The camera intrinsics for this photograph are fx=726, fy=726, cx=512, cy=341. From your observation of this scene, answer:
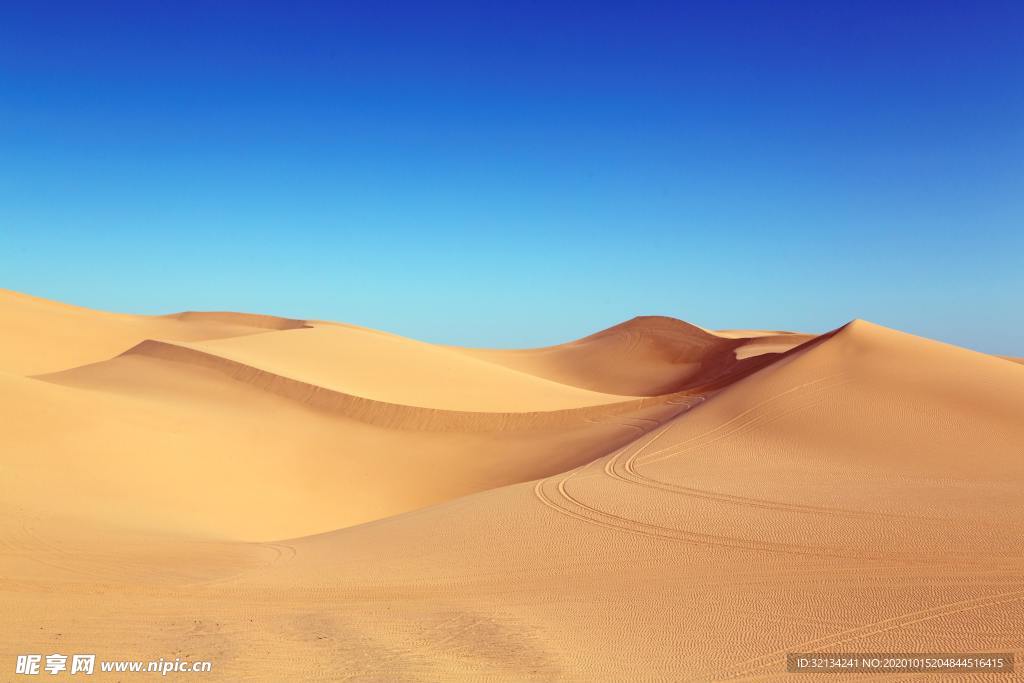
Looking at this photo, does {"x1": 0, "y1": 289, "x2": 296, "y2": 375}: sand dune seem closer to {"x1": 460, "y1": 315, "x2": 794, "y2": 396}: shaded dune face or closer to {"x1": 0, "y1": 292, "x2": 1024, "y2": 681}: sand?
{"x1": 0, "y1": 292, "x2": 1024, "y2": 681}: sand

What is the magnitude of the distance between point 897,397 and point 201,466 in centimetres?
1570

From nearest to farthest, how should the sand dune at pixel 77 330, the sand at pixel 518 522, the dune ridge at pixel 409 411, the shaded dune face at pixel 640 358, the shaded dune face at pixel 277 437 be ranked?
the sand at pixel 518 522 < the shaded dune face at pixel 277 437 < the dune ridge at pixel 409 411 < the sand dune at pixel 77 330 < the shaded dune face at pixel 640 358

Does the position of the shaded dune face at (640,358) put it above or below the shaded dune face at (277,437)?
above

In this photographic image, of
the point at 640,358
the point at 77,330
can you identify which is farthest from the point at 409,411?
the point at 77,330

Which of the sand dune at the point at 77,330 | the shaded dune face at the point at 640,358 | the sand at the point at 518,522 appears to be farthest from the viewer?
the shaded dune face at the point at 640,358

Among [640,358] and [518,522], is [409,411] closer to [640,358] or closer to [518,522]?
[518,522]

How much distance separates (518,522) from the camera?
1062 cm

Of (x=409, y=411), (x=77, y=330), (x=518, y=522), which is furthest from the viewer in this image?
(x=77, y=330)

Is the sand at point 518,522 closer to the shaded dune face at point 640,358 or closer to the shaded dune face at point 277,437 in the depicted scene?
the shaded dune face at point 277,437

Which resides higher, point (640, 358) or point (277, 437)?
point (640, 358)

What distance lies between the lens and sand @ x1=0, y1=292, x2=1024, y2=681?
6445 millimetres

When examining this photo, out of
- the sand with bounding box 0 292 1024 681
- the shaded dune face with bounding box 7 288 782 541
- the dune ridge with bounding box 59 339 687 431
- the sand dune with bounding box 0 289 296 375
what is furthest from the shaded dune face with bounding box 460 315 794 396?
the sand dune with bounding box 0 289 296 375

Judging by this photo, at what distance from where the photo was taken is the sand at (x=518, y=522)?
645cm

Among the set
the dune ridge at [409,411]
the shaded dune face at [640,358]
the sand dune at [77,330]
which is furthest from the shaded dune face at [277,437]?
the sand dune at [77,330]
